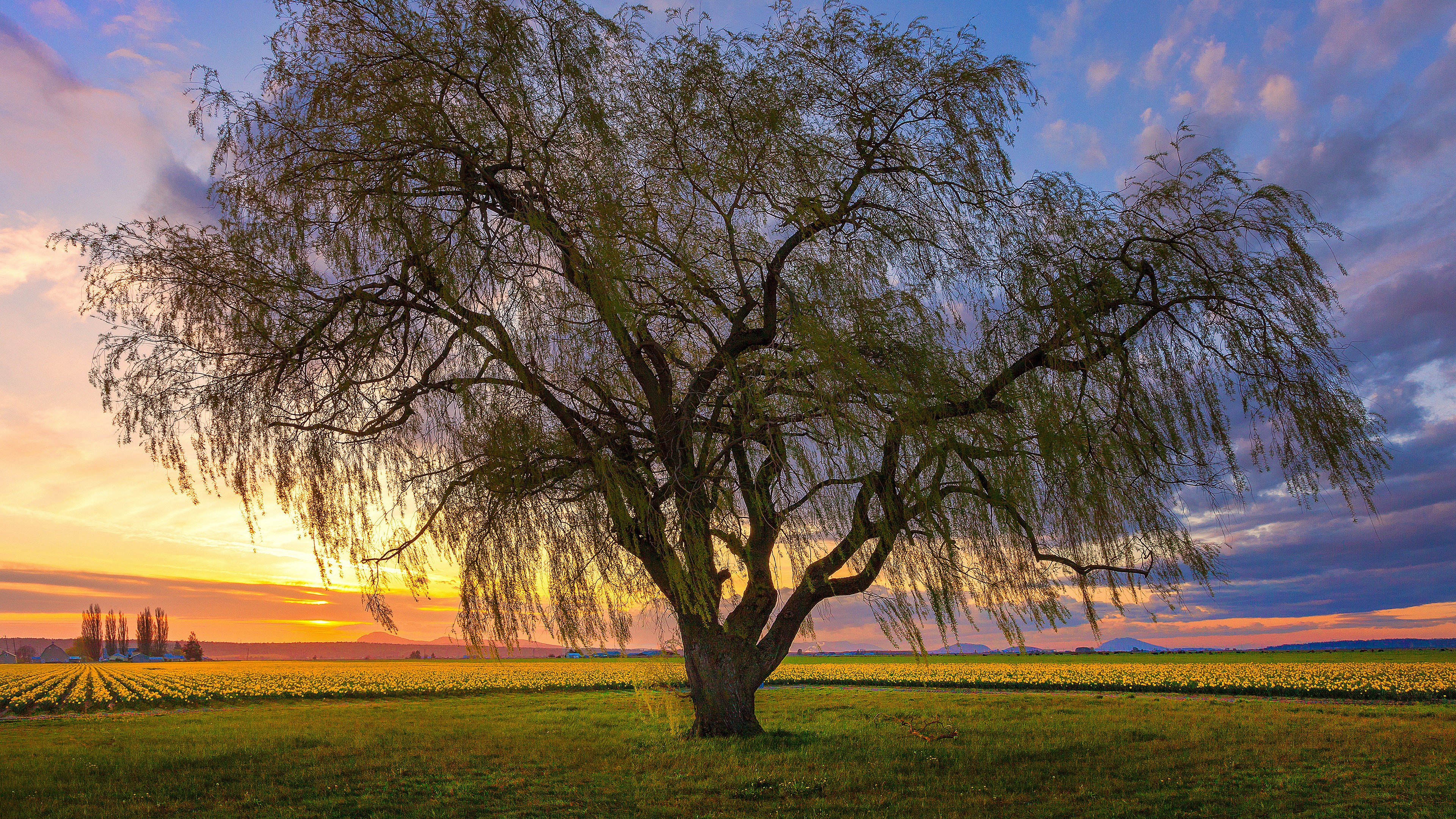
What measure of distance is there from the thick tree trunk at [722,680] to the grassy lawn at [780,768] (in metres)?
0.36

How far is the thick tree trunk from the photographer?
35.0ft

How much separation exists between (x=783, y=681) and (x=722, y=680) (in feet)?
Answer: 82.9

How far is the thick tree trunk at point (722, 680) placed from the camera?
10672 mm

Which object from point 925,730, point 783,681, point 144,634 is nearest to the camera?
point 925,730

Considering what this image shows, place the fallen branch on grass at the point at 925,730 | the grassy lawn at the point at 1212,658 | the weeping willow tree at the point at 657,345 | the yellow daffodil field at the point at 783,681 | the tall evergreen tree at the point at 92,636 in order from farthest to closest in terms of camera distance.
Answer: the tall evergreen tree at the point at 92,636
the grassy lawn at the point at 1212,658
the yellow daffodil field at the point at 783,681
the fallen branch on grass at the point at 925,730
the weeping willow tree at the point at 657,345

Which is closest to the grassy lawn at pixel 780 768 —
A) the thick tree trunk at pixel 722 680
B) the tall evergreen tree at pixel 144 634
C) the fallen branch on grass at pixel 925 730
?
the fallen branch on grass at pixel 925 730

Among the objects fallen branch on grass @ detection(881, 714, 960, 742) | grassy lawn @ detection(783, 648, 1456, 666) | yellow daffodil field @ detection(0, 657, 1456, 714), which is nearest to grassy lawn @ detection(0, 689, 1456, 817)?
fallen branch on grass @ detection(881, 714, 960, 742)

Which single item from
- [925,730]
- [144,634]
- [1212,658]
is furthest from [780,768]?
[144,634]

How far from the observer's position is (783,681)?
3431 centimetres

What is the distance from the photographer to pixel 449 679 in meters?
38.3

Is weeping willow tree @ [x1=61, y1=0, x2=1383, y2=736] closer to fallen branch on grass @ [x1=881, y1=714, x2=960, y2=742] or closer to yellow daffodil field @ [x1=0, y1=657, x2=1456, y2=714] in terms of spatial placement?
fallen branch on grass @ [x1=881, y1=714, x2=960, y2=742]

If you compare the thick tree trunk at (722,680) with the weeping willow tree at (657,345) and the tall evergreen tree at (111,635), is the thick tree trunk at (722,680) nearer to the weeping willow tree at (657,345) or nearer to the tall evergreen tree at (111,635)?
the weeping willow tree at (657,345)

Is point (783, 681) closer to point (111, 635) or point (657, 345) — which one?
point (657, 345)

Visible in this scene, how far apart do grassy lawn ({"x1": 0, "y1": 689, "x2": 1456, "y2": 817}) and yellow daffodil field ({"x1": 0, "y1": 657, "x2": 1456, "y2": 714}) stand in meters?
8.25
